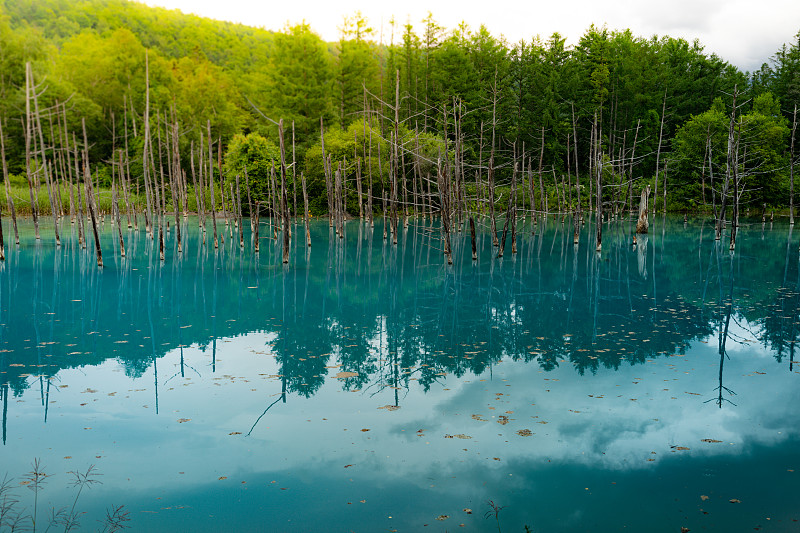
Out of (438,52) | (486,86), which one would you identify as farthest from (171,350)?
(438,52)

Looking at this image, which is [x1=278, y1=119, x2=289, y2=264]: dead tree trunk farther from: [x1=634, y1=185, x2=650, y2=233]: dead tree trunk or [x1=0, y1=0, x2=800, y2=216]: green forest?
[x1=0, y1=0, x2=800, y2=216]: green forest

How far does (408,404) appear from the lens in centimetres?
814

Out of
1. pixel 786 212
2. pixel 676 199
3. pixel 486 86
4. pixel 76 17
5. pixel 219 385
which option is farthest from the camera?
pixel 76 17

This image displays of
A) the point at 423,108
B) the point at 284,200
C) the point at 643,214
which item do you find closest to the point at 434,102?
the point at 423,108

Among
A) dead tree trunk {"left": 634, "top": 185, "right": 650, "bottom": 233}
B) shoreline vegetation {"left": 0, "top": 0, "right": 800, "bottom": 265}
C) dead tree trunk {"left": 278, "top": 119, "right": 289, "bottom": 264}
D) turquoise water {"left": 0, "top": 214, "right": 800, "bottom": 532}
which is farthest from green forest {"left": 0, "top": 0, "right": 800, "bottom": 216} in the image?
turquoise water {"left": 0, "top": 214, "right": 800, "bottom": 532}

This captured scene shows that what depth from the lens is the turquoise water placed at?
18.5ft

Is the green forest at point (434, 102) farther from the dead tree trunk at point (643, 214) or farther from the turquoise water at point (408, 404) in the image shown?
the turquoise water at point (408, 404)

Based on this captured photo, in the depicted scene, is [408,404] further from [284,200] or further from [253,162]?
[253,162]

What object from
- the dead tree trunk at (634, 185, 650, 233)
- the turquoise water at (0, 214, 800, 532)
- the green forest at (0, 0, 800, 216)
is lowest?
the turquoise water at (0, 214, 800, 532)

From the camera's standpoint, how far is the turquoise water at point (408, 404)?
18.5 ft

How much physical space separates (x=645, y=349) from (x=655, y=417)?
11.4ft

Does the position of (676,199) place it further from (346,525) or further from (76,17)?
(76,17)

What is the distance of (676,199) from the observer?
52.9m

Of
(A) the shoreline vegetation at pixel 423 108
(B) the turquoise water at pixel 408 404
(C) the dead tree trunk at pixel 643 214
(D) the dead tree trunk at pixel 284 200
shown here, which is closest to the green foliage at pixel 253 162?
(A) the shoreline vegetation at pixel 423 108
